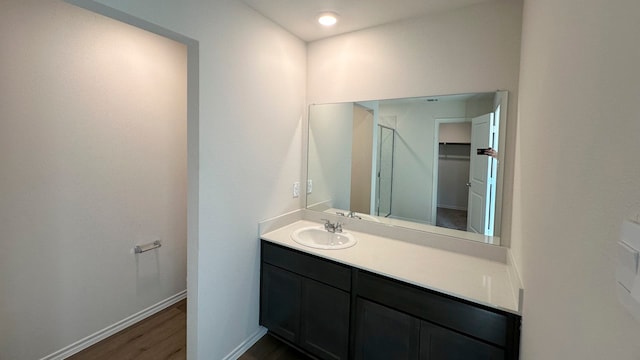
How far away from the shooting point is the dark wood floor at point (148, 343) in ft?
6.37

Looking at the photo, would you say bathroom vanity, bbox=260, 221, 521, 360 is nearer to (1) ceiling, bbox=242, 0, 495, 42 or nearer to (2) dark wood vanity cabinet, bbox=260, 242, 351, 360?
(2) dark wood vanity cabinet, bbox=260, 242, 351, 360

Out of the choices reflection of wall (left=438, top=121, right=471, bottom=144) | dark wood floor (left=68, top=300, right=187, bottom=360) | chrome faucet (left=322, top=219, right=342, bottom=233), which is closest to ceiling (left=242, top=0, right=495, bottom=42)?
reflection of wall (left=438, top=121, right=471, bottom=144)

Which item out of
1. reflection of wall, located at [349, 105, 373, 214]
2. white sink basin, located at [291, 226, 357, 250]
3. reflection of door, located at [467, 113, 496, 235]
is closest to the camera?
reflection of door, located at [467, 113, 496, 235]

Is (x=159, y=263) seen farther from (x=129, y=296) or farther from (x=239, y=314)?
(x=239, y=314)

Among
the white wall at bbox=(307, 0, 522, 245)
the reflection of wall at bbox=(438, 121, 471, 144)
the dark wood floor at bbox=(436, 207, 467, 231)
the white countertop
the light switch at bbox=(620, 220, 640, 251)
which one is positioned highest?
the white wall at bbox=(307, 0, 522, 245)

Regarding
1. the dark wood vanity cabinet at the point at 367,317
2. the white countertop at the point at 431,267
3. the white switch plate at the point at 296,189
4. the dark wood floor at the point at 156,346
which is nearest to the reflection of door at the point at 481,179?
the white countertop at the point at 431,267

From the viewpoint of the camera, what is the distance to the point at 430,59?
1.89 metres

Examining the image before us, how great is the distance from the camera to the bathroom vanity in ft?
4.26

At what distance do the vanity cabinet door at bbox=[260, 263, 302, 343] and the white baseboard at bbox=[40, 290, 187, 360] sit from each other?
1.07 m

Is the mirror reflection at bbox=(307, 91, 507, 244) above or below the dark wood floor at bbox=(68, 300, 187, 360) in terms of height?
above

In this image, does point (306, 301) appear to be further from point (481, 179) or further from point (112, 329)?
point (112, 329)

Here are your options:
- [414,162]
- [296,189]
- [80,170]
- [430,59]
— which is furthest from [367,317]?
[80,170]

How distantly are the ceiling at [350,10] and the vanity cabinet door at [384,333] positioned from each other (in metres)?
1.91

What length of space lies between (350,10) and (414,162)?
119 cm
